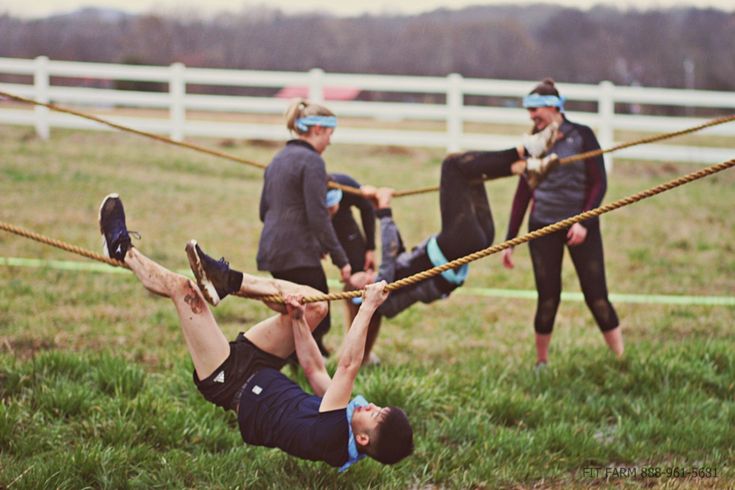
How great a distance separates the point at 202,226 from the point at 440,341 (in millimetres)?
5358

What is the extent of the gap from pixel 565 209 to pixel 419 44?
262ft

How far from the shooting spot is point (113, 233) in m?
4.65

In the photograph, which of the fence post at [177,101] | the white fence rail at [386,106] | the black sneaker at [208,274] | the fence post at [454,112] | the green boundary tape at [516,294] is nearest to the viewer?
the black sneaker at [208,274]

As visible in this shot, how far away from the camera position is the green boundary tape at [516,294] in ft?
29.7

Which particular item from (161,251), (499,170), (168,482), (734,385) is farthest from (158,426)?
(161,251)

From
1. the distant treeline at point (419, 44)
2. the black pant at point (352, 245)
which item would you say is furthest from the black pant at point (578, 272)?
the distant treeline at point (419, 44)

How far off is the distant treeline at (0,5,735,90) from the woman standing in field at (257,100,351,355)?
55.5 metres

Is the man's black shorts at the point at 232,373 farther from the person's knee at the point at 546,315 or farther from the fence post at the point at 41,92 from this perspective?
the fence post at the point at 41,92

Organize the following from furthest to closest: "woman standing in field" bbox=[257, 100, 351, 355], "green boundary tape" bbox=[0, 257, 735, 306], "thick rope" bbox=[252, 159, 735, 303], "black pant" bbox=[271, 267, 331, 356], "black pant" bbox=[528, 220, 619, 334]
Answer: "green boundary tape" bbox=[0, 257, 735, 306]
"black pant" bbox=[528, 220, 619, 334]
"black pant" bbox=[271, 267, 331, 356]
"woman standing in field" bbox=[257, 100, 351, 355]
"thick rope" bbox=[252, 159, 735, 303]

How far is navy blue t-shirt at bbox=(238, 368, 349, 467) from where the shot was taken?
4.24 meters

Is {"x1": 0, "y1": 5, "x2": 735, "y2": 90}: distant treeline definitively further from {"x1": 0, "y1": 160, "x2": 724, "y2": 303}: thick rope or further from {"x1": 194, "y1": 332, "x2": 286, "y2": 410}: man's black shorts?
{"x1": 194, "y1": 332, "x2": 286, "y2": 410}: man's black shorts

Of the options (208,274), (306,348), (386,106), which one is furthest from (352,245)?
(386,106)

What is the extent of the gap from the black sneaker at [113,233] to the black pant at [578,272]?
9.98 ft

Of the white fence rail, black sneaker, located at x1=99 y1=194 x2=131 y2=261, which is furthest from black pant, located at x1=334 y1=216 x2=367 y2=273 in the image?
the white fence rail
